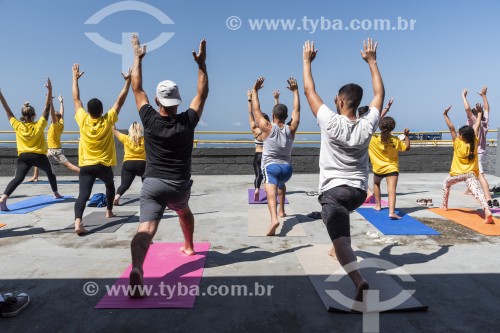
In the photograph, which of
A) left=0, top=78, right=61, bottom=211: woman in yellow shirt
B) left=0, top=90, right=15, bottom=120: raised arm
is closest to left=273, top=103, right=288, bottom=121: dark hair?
left=0, top=78, right=61, bottom=211: woman in yellow shirt

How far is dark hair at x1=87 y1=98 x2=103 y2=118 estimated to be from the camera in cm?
552

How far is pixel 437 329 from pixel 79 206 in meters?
4.80

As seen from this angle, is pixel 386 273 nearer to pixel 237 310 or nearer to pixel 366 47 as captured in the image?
pixel 237 310

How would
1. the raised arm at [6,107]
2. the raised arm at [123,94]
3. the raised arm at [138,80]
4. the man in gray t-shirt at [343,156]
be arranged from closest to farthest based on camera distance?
the man in gray t-shirt at [343,156]
the raised arm at [138,80]
the raised arm at [123,94]
the raised arm at [6,107]

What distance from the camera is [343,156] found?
3.31 m

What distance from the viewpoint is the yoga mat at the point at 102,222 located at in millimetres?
5770

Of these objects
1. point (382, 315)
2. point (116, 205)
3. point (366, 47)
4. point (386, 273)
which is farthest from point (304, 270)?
point (116, 205)

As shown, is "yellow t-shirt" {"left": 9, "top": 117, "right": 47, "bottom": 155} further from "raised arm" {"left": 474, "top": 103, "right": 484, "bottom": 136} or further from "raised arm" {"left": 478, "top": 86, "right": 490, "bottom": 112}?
"raised arm" {"left": 478, "top": 86, "right": 490, "bottom": 112}

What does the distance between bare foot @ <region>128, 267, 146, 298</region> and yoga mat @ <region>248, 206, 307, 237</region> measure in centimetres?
239

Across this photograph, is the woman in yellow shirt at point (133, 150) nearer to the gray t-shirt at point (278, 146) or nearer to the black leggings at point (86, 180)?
the black leggings at point (86, 180)

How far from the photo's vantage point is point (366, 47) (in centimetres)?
357

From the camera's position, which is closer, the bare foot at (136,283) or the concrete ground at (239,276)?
the concrete ground at (239,276)

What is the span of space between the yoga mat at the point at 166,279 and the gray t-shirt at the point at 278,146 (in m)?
1.68

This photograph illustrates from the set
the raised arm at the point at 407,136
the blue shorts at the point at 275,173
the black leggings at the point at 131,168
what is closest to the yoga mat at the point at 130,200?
the black leggings at the point at 131,168
